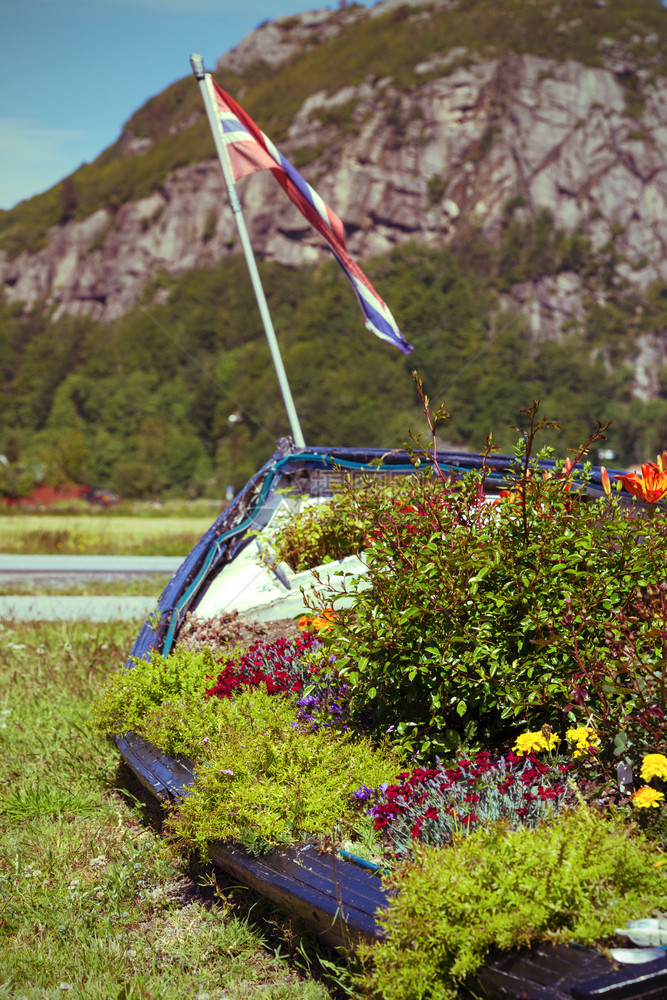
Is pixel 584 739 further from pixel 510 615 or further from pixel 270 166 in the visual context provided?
pixel 270 166

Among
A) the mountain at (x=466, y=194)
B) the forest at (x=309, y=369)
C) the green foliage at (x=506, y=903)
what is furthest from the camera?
the mountain at (x=466, y=194)

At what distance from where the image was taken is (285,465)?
19.1 ft

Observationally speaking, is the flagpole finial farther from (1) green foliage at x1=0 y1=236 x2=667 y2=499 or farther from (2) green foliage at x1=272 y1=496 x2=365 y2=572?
(1) green foliage at x1=0 y1=236 x2=667 y2=499

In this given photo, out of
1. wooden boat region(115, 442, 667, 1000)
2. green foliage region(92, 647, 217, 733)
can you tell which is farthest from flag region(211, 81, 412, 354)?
green foliage region(92, 647, 217, 733)

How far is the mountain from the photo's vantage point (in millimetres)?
125562

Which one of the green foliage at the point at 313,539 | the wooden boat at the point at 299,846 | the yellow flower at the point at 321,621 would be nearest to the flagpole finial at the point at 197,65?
the wooden boat at the point at 299,846

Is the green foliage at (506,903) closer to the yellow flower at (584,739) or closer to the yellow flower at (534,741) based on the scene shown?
the yellow flower at (584,739)

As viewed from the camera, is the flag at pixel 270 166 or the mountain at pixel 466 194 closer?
the flag at pixel 270 166

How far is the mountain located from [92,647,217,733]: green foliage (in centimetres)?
10030

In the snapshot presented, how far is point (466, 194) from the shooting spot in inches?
5581

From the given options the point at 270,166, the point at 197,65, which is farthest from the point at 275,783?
the point at 197,65

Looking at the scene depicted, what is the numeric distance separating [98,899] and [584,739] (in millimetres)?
1866

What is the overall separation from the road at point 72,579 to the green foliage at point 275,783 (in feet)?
10.8

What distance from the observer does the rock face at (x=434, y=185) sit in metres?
137
